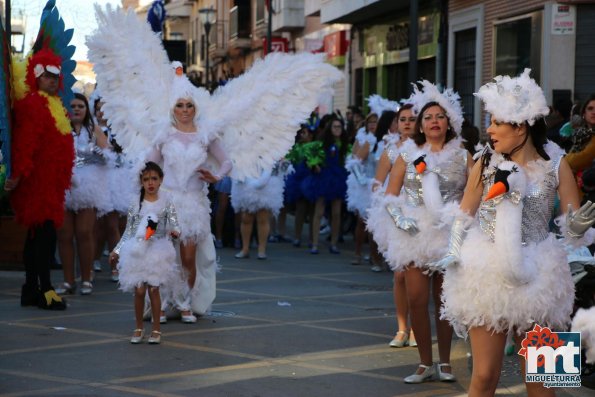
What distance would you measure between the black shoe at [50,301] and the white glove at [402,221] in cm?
392

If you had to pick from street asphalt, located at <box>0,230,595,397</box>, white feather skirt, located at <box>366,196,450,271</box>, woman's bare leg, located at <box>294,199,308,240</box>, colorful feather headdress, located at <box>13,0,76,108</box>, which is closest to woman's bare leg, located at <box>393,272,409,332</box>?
street asphalt, located at <box>0,230,595,397</box>

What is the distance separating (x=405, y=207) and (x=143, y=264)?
230 centimetres

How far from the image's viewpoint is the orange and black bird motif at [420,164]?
8258mm

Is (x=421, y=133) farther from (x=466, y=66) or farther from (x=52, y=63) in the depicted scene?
(x=466, y=66)

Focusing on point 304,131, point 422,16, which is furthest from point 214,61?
point 304,131

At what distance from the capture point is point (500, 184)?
586cm

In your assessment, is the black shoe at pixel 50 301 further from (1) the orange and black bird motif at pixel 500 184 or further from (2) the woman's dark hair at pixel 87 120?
(1) the orange and black bird motif at pixel 500 184

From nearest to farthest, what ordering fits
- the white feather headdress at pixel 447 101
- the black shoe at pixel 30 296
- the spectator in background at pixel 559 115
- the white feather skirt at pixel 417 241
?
the white feather skirt at pixel 417 241, the white feather headdress at pixel 447 101, the black shoe at pixel 30 296, the spectator in background at pixel 559 115

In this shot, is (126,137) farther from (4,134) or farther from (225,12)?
(225,12)

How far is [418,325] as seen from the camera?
8086 millimetres

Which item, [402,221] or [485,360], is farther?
[402,221]

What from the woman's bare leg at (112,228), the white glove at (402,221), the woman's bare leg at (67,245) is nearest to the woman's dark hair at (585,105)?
the white glove at (402,221)

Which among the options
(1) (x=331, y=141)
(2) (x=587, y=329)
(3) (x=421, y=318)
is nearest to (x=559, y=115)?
(1) (x=331, y=141)

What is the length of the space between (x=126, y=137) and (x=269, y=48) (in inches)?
853
